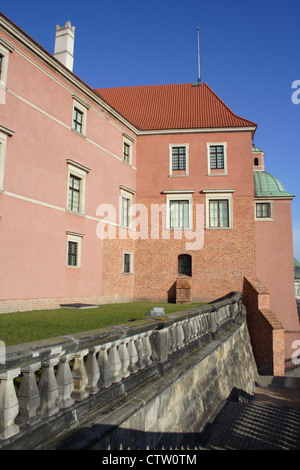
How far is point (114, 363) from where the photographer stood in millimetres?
4129

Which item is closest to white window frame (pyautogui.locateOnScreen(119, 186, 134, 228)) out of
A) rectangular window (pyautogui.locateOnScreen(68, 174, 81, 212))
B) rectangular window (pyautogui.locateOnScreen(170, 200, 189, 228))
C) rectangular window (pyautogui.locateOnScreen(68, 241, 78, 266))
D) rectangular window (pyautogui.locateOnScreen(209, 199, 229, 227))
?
rectangular window (pyautogui.locateOnScreen(170, 200, 189, 228))

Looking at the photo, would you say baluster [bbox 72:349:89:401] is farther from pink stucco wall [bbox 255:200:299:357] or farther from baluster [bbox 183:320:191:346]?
pink stucco wall [bbox 255:200:299:357]

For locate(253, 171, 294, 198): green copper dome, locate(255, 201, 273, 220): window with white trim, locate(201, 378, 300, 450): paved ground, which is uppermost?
locate(253, 171, 294, 198): green copper dome

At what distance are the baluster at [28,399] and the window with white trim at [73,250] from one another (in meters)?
13.9

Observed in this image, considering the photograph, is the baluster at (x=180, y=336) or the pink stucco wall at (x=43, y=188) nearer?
the baluster at (x=180, y=336)

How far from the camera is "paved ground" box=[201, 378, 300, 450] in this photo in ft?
18.7

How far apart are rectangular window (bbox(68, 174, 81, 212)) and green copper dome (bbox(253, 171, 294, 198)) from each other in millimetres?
13997

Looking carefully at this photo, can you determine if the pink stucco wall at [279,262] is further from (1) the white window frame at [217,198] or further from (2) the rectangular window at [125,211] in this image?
(2) the rectangular window at [125,211]

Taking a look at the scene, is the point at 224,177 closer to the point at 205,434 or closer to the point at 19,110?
the point at 19,110

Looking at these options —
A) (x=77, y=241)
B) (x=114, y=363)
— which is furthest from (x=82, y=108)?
(x=114, y=363)

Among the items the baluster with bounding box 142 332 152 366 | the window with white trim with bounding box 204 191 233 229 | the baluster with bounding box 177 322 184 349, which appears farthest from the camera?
the window with white trim with bounding box 204 191 233 229

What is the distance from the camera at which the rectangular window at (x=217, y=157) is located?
73.8 ft

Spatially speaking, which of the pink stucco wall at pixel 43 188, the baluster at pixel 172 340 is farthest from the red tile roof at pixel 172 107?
the baluster at pixel 172 340

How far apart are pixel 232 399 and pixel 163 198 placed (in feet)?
50.3
